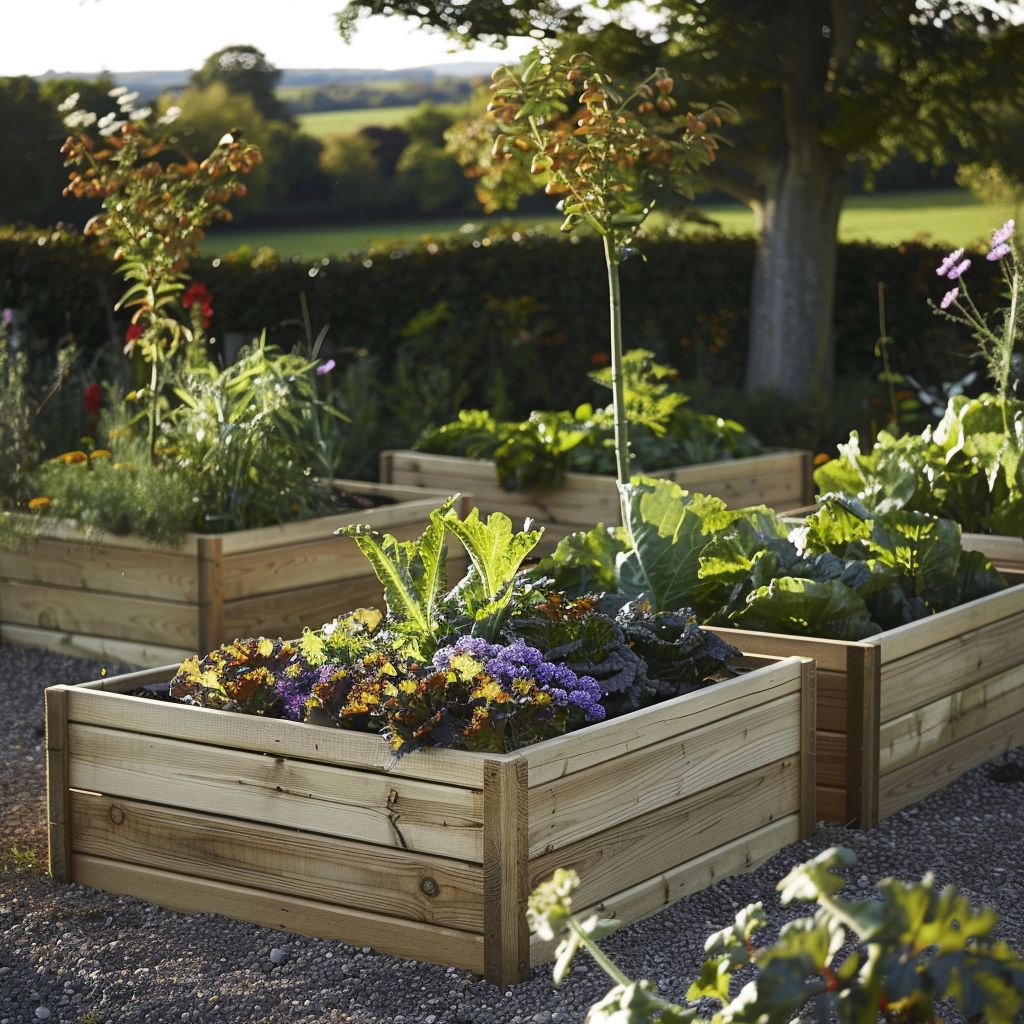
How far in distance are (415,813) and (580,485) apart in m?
3.74

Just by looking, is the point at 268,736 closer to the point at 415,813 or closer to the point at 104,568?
the point at 415,813

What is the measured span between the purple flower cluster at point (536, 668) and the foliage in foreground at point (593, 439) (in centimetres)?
344

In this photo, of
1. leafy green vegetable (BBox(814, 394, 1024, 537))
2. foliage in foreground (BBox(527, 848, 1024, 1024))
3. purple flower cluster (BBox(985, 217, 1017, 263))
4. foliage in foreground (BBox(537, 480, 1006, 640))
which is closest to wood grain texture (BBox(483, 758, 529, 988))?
foliage in foreground (BBox(527, 848, 1024, 1024))

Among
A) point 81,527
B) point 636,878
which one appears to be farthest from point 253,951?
point 81,527

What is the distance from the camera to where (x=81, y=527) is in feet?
18.2

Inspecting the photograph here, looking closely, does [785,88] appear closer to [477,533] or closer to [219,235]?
[477,533]

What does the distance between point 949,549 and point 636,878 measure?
1.57m

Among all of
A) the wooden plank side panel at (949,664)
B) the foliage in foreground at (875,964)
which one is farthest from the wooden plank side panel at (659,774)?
the foliage in foreground at (875,964)

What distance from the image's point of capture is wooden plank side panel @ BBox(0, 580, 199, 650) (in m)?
5.35

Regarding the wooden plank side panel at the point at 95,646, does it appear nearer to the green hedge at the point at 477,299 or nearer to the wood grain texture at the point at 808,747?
the wood grain texture at the point at 808,747

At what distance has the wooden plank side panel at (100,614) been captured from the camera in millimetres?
5352

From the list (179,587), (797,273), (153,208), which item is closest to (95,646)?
(179,587)

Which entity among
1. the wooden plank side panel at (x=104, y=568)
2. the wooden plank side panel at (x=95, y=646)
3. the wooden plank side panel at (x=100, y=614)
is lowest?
the wooden plank side panel at (x=95, y=646)

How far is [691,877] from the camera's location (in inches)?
130
